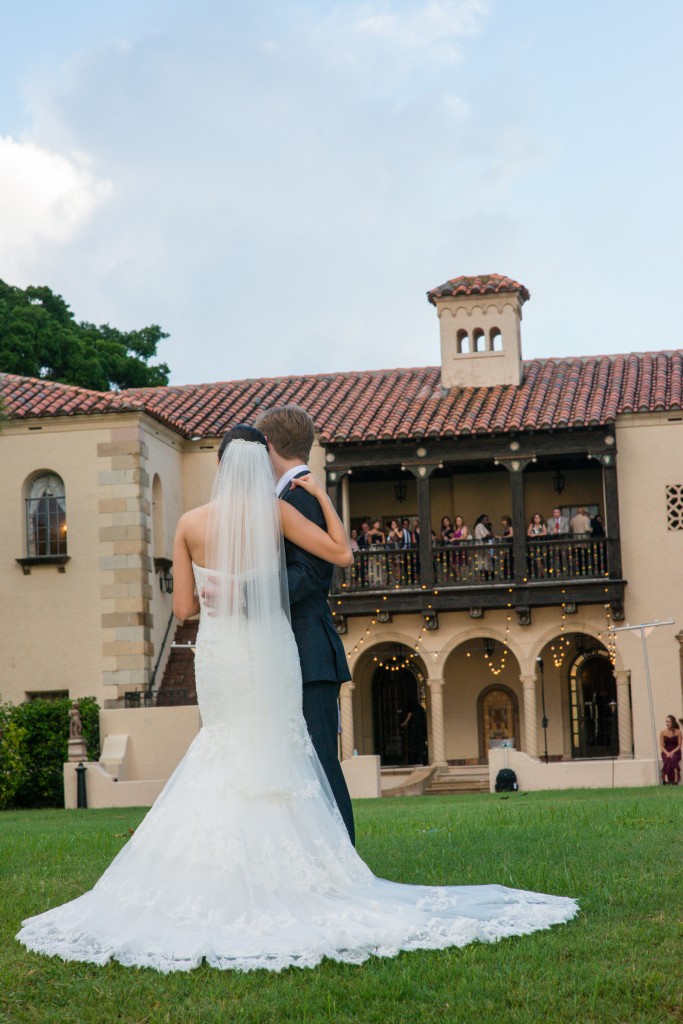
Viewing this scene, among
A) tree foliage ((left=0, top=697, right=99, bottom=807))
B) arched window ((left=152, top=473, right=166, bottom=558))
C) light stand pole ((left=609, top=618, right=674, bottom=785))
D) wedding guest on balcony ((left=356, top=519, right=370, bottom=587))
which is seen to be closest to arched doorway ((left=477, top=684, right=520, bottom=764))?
light stand pole ((left=609, top=618, right=674, bottom=785))

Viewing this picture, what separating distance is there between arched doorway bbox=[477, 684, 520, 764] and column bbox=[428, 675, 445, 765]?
6.20 ft

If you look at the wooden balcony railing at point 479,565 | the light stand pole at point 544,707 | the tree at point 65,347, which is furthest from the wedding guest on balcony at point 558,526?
the tree at point 65,347

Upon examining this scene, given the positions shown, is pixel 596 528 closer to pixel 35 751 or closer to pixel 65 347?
pixel 35 751

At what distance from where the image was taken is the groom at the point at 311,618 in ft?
21.7

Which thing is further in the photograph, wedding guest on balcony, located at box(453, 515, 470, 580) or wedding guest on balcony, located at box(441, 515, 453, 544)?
wedding guest on balcony, located at box(441, 515, 453, 544)

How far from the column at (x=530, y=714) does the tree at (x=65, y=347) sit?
63.4 ft

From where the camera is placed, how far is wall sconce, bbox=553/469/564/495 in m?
31.2

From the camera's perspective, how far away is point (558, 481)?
3130cm

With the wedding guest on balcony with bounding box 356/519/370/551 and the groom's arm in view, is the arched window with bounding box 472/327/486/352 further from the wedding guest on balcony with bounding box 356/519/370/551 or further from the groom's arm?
the groom's arm

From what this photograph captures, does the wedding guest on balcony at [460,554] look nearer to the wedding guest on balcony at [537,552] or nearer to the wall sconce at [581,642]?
the wedding guest on balcony at [537,552]

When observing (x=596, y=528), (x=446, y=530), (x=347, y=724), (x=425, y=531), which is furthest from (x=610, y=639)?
(x=347, y=724)

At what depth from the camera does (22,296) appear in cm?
4434

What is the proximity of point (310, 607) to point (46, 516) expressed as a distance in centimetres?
2330

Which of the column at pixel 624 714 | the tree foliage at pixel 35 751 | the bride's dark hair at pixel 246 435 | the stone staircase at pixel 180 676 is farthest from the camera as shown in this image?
the column at pixel 624 714
